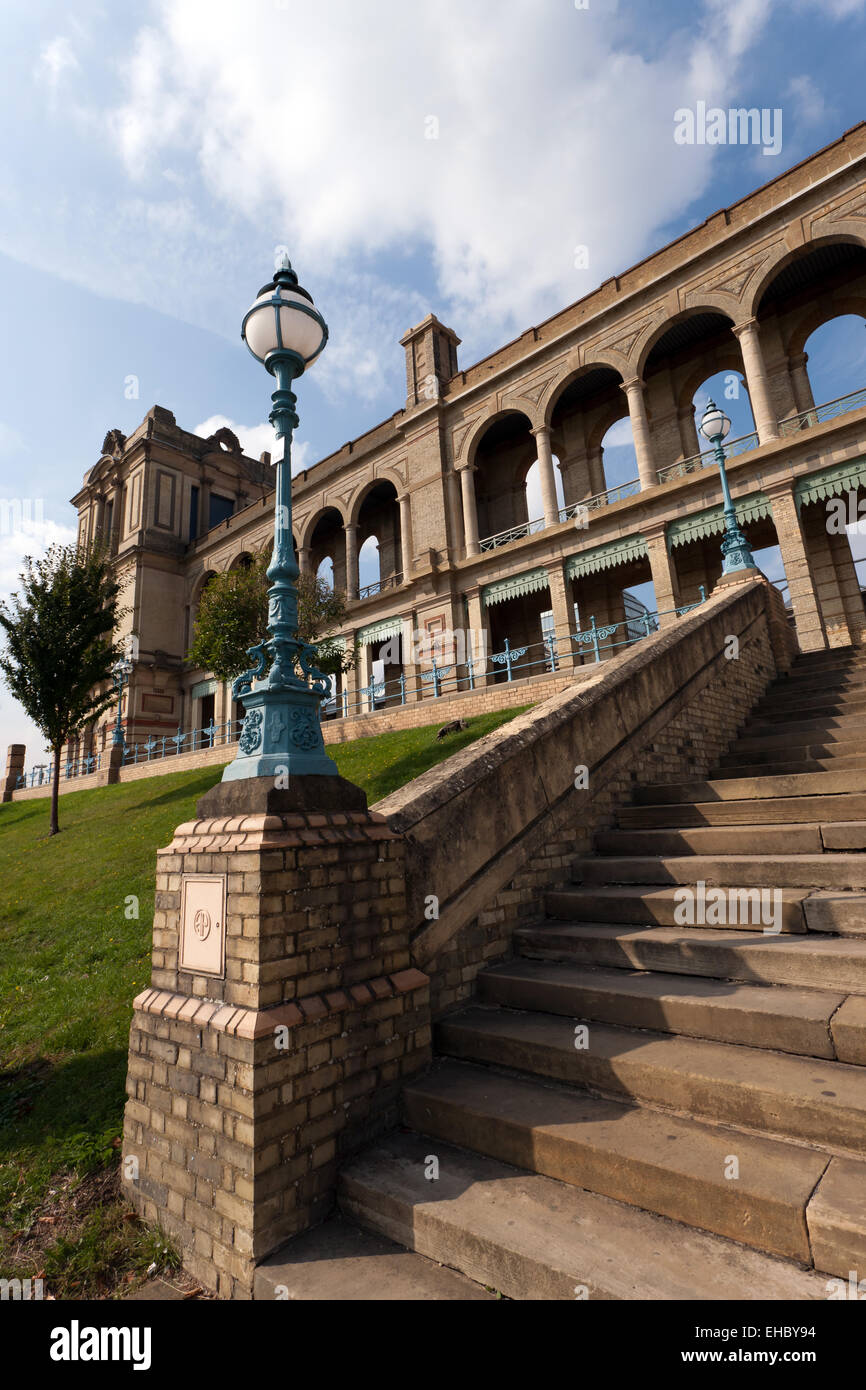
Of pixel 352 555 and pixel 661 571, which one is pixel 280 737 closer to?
pixel 661 571

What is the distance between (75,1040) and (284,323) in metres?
5.23

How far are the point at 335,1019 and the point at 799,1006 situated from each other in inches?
80.6

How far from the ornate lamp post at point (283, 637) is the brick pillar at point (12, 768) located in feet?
89.8

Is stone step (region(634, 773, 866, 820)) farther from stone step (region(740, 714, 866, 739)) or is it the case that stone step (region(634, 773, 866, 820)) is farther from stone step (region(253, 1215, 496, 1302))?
stone step (region(253, 1215, 496, 1302))

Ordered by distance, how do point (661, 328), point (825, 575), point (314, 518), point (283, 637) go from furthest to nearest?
point (314, 518), point (661, 328), point (825, 575), point (283, 637)

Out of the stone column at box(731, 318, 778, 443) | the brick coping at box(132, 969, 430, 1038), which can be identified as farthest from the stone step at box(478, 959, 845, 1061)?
the stone column at box(731, 318, 778, 443)

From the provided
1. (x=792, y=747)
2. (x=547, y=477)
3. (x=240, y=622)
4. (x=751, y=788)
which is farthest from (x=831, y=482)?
(x=240, y=622)

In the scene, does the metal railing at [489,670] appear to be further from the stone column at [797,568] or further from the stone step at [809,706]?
the stone step at [809,706]

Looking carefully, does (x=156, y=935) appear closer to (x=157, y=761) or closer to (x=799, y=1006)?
(x=799, y=1006)

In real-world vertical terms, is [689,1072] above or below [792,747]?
below

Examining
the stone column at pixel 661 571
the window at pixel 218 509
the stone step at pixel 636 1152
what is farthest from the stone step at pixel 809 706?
the window at pixel 218 509

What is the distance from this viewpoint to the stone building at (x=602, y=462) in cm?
1517

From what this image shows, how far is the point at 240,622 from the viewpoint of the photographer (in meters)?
16.9
